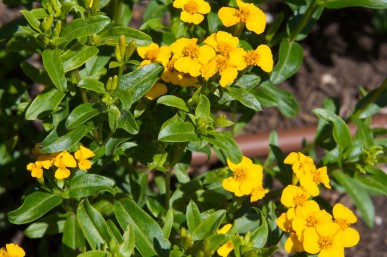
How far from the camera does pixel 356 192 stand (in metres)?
2.20

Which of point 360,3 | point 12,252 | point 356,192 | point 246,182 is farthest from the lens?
point 356,192

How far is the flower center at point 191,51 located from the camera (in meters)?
1.55

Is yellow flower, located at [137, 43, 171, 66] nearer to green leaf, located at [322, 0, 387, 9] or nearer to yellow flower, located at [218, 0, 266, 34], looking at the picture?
yellow flower, located at [218, 0, 266, 34]

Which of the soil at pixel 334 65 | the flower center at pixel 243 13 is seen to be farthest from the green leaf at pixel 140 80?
the soil at pixel 334 65

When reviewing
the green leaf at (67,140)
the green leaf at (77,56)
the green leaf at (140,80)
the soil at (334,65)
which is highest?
the green leaf at (77,56)

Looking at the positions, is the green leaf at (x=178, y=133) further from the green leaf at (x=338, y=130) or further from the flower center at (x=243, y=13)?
the green leaf at (x=338, y=130)

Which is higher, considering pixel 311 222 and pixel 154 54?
pixel 154 54

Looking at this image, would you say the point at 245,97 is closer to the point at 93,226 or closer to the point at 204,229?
the point at 204,229

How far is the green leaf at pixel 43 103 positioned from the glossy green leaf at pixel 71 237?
37cm

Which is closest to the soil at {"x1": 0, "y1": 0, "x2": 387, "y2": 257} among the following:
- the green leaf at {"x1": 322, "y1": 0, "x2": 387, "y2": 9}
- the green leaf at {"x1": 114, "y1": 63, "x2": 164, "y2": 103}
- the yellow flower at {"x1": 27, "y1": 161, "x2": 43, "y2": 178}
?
the green leaf at {"x1": 322, "y1": 0, "x2": 387, "y2": 9}

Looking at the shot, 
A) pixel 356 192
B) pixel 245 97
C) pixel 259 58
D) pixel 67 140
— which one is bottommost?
pixel 356 192

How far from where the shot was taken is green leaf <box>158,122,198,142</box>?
4.99 ft

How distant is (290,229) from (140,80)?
1.81 feet

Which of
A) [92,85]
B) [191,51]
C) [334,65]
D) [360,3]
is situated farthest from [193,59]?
[334,65]
